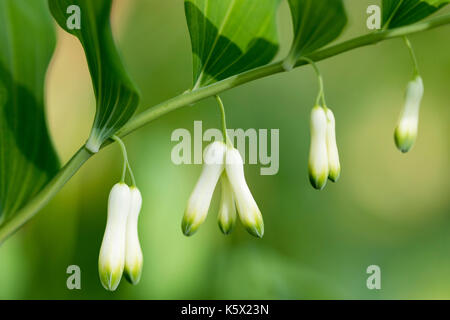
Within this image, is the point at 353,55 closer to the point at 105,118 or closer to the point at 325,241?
the point at 325,241

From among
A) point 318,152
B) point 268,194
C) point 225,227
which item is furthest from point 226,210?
point 268,194

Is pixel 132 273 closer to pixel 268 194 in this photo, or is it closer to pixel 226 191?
pixel 226 191

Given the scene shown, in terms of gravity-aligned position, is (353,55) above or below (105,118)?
above

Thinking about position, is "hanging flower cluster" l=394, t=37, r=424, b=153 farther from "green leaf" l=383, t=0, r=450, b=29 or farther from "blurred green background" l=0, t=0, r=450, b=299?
→ "blurred green background" l=0, t=0, r=450, b=299

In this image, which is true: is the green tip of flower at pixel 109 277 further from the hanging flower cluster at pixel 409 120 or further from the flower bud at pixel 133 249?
the hanging flower cluster at pixel 409 120
